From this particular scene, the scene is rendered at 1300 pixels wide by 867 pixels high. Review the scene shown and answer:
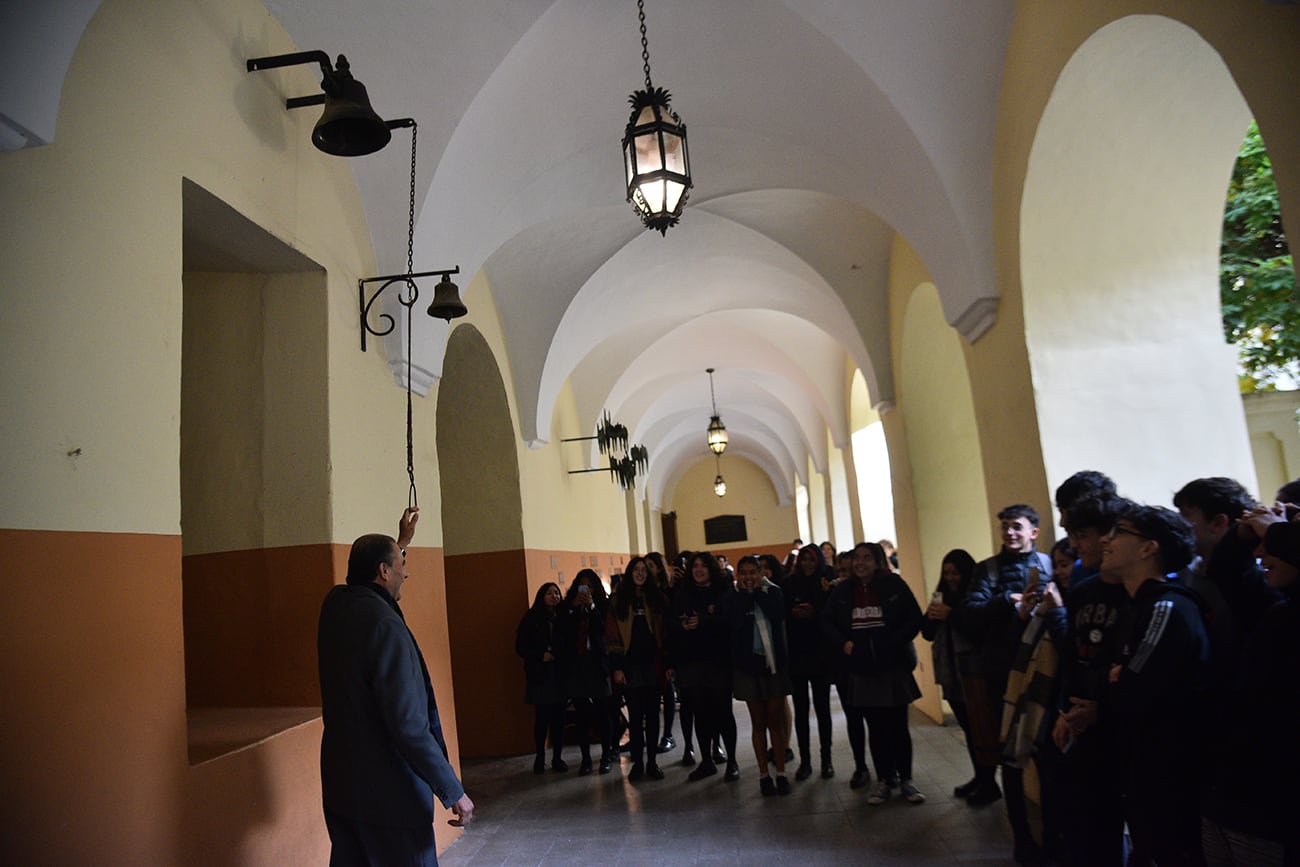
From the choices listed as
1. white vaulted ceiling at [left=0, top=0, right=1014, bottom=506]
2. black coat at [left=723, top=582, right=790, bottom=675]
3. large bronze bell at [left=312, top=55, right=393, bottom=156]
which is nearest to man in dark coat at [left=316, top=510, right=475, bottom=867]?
large bronze bell at [left=312, top=55, right=393, bottom=156]

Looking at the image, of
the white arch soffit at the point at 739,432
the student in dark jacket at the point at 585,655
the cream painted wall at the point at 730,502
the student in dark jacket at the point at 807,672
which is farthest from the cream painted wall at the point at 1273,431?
the cream painted wall at the point at 730,502

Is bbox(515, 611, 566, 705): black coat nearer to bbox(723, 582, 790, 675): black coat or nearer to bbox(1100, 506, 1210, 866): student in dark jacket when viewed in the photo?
bbox(723, 582, 790, 675): black coat

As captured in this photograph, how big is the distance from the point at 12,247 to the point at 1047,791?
3925mm

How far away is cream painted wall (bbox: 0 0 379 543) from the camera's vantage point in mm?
2447

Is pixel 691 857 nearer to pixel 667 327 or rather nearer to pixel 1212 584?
pixel 1212 584

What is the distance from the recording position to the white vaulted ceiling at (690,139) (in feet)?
15.6

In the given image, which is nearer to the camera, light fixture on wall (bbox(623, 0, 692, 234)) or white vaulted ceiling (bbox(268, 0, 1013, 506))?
light fixture on wall (bbox(623, 0, 692, 234))

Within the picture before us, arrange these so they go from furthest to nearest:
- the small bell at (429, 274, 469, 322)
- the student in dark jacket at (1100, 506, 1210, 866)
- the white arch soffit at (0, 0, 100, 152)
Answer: the small bell at (429, 274, 469, 322) → the student in dark jacket at (1100, 506, 1210, 866) → the white arch soffit at (0, 0, 100, 152)

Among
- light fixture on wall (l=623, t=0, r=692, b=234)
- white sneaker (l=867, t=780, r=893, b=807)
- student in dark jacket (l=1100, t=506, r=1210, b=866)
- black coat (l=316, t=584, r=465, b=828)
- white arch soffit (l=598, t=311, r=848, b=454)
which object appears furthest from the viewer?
white arch soffit (l=598, t=311, r=848, b=454)

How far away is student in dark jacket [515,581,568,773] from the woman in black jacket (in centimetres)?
249

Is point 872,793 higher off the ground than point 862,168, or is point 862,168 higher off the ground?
point 862,168

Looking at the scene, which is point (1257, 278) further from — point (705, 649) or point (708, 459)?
point (708, 459)

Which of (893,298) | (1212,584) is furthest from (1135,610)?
(893,298)

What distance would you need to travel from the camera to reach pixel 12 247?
2.42 m
